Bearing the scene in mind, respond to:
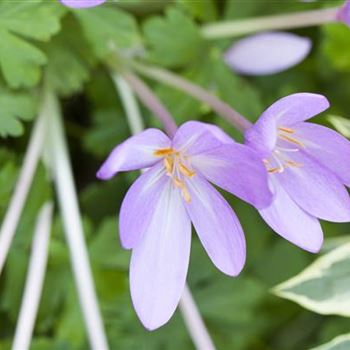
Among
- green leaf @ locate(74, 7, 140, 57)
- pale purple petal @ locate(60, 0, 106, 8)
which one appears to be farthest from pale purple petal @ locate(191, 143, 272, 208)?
green leaf @ locate(74, 7, 140, 57)

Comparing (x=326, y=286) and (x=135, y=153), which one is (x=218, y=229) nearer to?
(x=135, y=153)

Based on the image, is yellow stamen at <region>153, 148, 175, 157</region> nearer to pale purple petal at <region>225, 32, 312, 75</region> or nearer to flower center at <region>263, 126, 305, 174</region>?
flower center at <region>263, 126, 305, 174</region>

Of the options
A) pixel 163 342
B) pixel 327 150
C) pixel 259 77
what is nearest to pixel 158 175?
pixel 327 150

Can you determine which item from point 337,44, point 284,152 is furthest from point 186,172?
point 337,44

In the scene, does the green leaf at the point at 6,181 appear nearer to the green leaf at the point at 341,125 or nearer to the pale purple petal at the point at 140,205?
the pale purple petal at the point at 140,205

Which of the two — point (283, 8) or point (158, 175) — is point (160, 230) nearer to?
point (158, 175)

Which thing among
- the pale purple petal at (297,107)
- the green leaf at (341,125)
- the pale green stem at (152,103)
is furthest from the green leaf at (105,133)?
the pale purple petal at (297,107)
